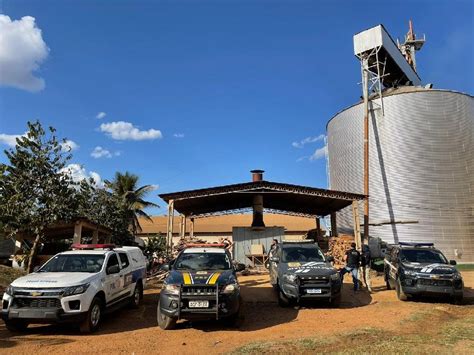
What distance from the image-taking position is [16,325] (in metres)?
8.09

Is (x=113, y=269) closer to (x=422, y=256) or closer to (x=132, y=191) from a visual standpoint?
(x=422, y=256)

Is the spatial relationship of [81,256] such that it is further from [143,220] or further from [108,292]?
[143,220]

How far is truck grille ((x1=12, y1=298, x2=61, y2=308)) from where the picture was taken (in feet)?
25.3

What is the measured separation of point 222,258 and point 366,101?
23.9 meters

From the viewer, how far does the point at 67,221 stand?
709 inches

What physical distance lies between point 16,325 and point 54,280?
1211 mm

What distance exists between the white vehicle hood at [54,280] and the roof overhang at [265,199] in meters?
12.2

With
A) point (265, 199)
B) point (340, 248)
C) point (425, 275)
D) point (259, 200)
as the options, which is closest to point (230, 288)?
point (425, 275)

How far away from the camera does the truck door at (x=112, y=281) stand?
915 cm

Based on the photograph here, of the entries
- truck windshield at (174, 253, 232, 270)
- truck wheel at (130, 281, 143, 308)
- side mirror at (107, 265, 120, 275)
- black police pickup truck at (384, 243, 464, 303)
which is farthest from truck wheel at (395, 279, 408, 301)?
side mirror at (107, 265, 120, 275)

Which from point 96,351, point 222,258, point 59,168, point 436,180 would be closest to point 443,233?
point 436,180

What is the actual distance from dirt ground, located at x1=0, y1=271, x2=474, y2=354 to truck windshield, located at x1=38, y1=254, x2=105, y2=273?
1291mm

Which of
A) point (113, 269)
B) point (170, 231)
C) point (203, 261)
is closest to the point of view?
point (113, 269)

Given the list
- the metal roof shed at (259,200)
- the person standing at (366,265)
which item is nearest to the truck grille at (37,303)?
the person standing at (366,265)
